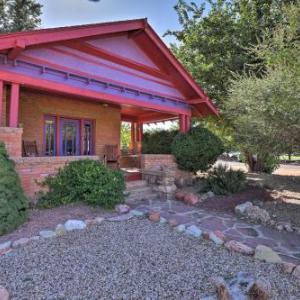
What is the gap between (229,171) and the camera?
9.08 m

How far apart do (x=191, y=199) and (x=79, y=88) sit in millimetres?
4568

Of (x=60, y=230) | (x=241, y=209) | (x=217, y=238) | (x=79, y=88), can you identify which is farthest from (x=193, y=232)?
(x=79, y=88)

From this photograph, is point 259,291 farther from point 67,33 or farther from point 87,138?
point 87,138

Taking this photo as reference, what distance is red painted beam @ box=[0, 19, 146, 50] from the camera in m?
5.73

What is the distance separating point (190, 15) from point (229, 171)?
382 inches

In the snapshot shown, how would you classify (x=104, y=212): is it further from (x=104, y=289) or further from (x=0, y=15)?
(x=0, y=15)

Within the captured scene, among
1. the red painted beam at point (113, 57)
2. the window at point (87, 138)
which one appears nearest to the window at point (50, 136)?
the window at point (87, 138)

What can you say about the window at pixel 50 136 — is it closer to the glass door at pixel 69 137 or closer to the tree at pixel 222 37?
the glass door at pixel 69 137

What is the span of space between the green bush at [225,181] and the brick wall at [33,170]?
4880 millimetres

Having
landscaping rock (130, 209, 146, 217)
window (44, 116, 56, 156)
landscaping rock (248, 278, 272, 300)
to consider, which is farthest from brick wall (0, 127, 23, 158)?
landscaping rock (248, 278, 272, 300)

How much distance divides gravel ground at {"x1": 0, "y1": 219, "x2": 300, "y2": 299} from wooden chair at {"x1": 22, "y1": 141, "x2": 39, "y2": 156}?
4.91 m

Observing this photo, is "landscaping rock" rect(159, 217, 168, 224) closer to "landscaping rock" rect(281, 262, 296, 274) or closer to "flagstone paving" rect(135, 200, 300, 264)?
"flagstone paving" rect(135, 200, 300, 264)

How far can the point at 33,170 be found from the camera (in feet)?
20.9

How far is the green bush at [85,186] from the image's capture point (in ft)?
20.3
